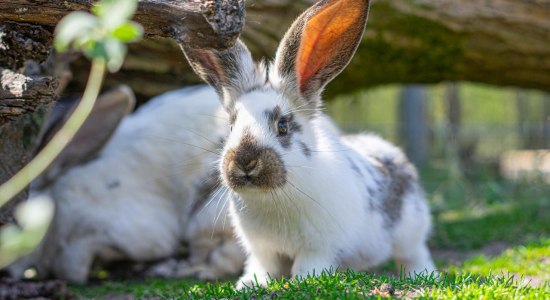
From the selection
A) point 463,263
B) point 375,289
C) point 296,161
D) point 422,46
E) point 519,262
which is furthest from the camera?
point 422,46

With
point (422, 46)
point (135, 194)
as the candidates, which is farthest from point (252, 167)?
point (422, 46)

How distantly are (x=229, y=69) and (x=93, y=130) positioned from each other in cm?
225

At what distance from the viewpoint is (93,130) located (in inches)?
228

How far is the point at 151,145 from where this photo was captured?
6.06 meters

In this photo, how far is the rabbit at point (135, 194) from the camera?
5.53 metres

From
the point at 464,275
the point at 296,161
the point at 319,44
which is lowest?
the point at 464,275

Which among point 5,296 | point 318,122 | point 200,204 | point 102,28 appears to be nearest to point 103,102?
point 200,204

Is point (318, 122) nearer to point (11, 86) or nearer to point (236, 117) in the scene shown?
point (236, 117)

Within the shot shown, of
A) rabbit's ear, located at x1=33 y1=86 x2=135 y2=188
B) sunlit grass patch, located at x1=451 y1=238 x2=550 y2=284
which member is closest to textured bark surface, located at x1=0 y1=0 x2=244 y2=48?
rabbit's ear, located at x1=33 y1=86 x2=135 y2=188

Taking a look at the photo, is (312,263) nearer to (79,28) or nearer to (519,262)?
(519,262)

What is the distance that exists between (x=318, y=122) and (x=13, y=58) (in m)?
1.70

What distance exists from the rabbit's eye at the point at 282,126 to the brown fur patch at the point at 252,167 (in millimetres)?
222

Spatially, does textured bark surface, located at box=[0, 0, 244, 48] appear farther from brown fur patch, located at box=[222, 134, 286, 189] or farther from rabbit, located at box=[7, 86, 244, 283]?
rabbit, located at box=[7, 86, 244, 283]

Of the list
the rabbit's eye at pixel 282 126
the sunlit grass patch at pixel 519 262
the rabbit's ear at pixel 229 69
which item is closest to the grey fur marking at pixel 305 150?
the rabbit's eye at pixel 282 126
